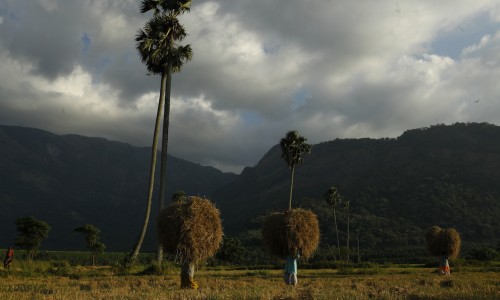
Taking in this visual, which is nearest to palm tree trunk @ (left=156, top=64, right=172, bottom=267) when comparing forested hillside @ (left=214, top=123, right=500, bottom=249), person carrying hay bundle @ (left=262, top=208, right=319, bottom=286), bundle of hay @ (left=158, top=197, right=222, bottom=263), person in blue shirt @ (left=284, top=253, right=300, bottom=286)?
person carrying hay bundle @ (left=262, top=208, right=319, bottom=286)

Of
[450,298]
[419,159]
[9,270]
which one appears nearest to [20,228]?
[9,270]

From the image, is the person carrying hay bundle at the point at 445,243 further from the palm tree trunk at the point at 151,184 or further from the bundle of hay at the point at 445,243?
the palm tree trunk at the point at 151,184

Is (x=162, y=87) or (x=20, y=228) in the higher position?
(x=162, y=87)

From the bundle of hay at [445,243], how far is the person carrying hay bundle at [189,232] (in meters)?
30.4

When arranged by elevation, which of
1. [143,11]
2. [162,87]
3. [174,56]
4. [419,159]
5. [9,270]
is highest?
[419,159]

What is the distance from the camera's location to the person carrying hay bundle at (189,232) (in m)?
18.5

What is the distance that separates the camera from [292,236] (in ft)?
70.1

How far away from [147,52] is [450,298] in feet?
88.4

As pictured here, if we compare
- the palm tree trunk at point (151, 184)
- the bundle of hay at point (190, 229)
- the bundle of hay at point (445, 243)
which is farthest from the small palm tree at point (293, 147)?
the bundle of hay at point (190, 229)

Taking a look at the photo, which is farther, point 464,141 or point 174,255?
point 464,141

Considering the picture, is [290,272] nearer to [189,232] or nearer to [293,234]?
[293,234]

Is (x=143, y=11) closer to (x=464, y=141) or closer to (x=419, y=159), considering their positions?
(x=419, y=159)

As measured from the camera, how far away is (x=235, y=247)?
90.2 meters

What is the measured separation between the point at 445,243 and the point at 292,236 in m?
27.0
